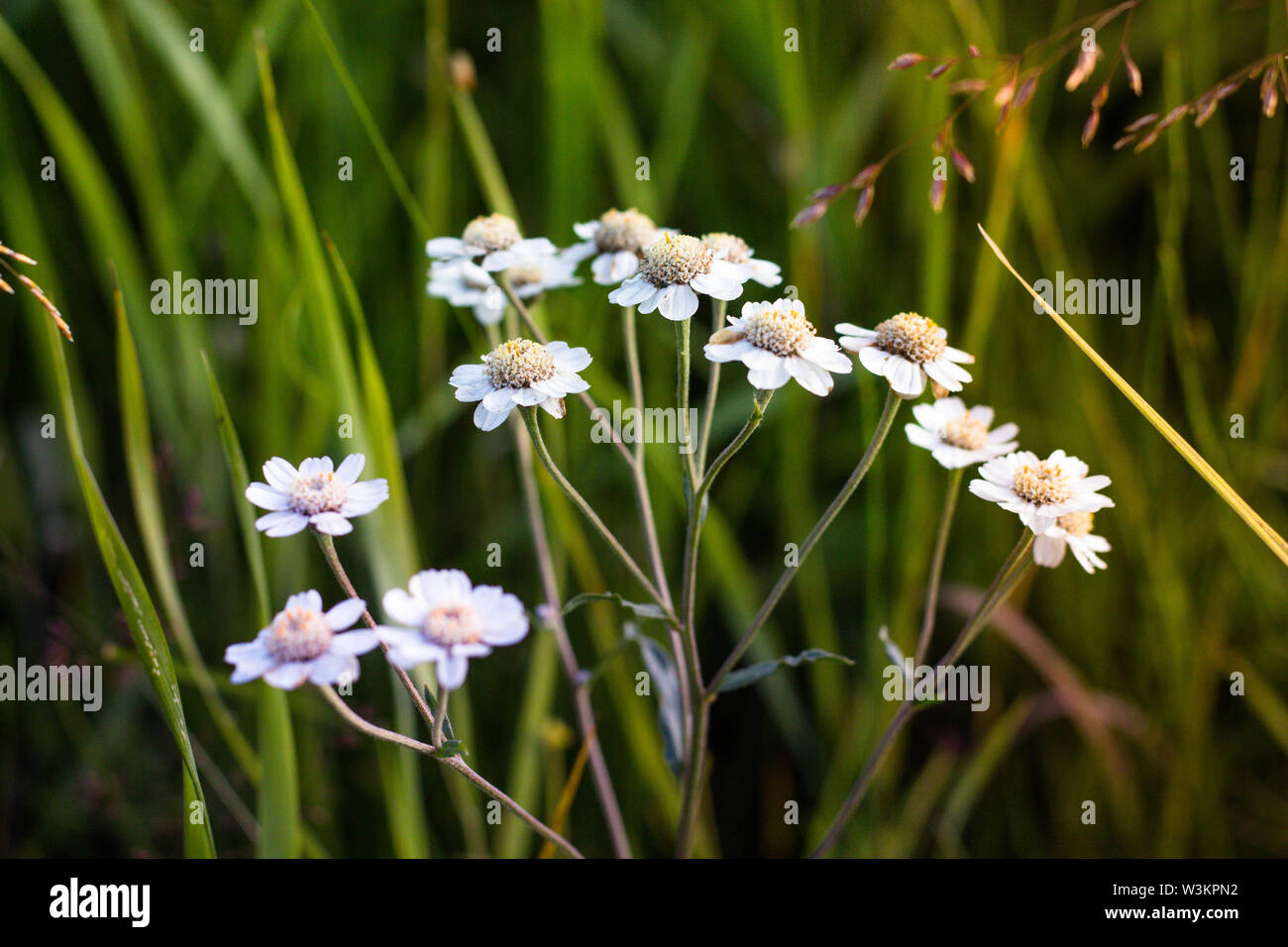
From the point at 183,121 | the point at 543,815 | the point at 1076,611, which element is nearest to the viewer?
the point at 543,815

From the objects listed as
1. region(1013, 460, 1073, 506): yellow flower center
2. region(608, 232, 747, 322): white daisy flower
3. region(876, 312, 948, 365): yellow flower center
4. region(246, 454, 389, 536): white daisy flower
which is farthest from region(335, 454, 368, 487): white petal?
region(1013, 460, 1073, 506): yellow flower center

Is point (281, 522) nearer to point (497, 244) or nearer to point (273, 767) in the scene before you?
point (273, 767)

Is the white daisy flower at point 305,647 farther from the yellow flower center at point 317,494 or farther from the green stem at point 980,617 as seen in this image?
the green stem at point 980,617

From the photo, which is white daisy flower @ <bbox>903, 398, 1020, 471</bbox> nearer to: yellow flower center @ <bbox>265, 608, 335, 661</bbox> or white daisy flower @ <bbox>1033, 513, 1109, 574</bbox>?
white daisy flower @ <bbox>1033, 513, 1109, 574</bbox>

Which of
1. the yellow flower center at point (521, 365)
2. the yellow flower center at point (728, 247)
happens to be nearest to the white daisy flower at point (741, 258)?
the yellow flower center at point (728, 247)

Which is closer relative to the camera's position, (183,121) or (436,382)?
(436,382)
